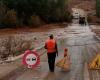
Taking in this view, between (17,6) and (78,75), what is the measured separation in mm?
59625

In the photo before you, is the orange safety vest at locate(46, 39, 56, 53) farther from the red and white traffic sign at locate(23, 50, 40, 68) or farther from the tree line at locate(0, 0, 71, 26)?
the tree line at locate(0, 0, 71, 26)

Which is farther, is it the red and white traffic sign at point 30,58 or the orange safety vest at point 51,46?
the orange safety vest at point 51,46

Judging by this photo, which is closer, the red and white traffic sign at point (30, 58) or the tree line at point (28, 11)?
the red and white traffic sign at point (30, 58)

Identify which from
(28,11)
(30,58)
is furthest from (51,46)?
(28,11)

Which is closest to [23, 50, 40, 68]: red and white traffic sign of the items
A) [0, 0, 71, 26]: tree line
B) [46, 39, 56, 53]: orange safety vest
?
[46, 39, 56, 53]: orange safety vest

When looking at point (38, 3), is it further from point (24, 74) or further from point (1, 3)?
point (24, 74)

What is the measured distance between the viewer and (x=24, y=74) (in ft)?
59.1

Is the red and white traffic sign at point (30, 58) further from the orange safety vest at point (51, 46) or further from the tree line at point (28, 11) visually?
the tree line at point (28, 11)

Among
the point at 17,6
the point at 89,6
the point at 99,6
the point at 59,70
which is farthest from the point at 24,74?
the point at 89,6

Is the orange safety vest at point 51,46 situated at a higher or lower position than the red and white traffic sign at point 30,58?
higher

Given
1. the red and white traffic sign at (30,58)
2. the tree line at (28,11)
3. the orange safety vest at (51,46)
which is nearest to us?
the red and white traffic sign at (30,58)

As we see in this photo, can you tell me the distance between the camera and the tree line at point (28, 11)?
70250mm

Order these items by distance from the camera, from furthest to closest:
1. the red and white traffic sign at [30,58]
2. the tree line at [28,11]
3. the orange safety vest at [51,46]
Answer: the tree line at [28,11]
the orange safety vest at [51,46]
the red and white traffic sign at [30,58]

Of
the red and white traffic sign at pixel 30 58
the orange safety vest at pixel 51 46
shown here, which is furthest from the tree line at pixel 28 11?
the red and white traffic sign at pixel 30 58
